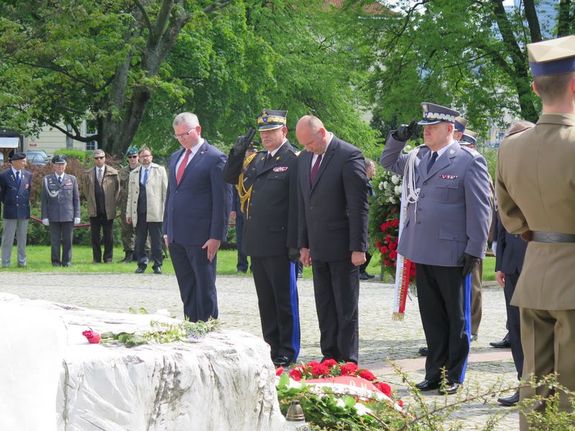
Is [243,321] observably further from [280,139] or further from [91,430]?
[91,430]

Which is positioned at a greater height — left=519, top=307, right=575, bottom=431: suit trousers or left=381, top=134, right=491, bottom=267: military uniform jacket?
left=381, top=134, right=491, bottom=267: military uniform jacket

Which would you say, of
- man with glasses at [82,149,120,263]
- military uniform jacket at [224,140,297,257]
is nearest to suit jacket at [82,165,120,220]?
man with glasses at [82,149,120,263]

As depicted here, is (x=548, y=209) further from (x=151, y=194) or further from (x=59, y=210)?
(x=59, y=210)

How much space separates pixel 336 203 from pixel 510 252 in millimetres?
1448

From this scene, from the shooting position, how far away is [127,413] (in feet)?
14.0

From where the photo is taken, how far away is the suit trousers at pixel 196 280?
31.1ft

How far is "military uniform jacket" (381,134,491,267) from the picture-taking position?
786 cm

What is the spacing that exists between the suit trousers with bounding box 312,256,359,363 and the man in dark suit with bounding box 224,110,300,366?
0.48 metres

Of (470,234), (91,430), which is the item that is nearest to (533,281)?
(91,430)

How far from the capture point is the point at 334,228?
8547mm

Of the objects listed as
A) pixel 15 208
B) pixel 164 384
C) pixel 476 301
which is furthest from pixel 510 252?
pixel 15 208

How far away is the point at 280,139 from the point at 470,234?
2140mm

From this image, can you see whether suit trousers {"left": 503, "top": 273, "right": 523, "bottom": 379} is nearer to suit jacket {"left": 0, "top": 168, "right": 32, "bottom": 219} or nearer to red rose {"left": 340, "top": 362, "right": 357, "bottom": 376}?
red rose {"left": 340, "top": 362, "right": 357, "bottom": 376}

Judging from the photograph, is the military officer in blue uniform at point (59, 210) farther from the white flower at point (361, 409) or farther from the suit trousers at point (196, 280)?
the white flower at point (361, 409)
